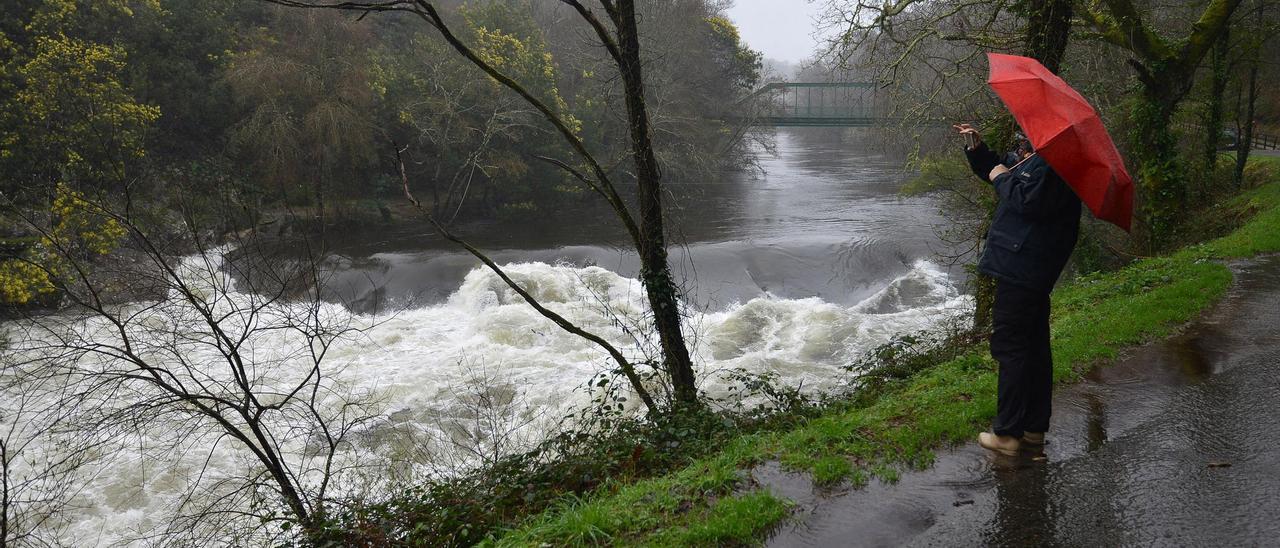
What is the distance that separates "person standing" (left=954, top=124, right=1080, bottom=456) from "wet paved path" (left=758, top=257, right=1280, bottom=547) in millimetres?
287

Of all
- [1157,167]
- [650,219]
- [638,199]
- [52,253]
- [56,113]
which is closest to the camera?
[650,219]

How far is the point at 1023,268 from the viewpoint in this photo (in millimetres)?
4195

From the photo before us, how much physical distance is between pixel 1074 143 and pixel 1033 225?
49 cm

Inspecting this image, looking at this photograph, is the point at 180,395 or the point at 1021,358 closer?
the point at 1021,358

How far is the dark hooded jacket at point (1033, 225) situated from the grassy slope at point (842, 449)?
1.28 m

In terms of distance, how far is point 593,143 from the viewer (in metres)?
29.9

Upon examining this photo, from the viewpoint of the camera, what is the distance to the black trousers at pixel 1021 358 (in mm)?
4305

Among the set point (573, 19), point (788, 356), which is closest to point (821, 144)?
point (573, 19)

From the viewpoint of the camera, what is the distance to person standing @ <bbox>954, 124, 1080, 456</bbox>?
4098 millimetres

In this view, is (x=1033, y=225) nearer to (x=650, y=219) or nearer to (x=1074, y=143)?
(x=1074, y=143)

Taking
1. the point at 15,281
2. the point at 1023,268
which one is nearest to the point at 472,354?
the point at 15,281

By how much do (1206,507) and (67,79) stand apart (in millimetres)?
23222

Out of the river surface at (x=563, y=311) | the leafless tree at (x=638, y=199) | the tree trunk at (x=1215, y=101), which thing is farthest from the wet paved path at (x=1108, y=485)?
the tree trunk at (x=1215, y=101)

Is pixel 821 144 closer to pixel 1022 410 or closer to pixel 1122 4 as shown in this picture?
pixel 1122 4
